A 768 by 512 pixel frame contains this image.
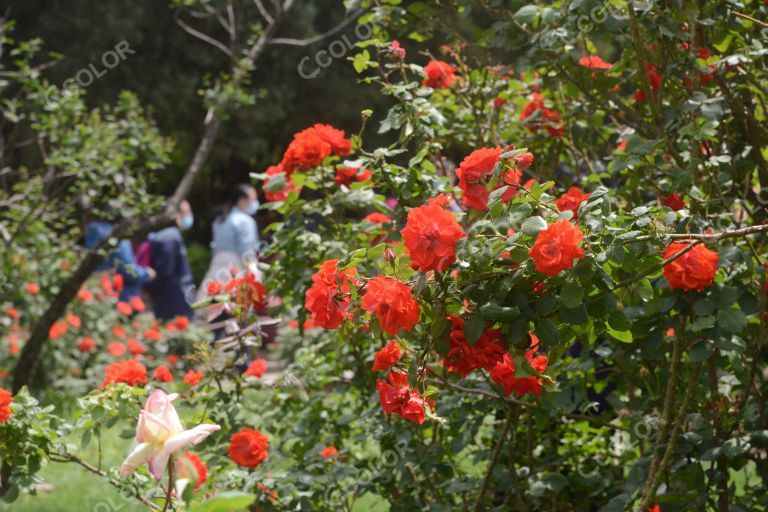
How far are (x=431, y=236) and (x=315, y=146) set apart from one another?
1.21 metres

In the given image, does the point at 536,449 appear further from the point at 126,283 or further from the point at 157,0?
the point at 157,0

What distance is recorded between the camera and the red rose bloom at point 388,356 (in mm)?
1938

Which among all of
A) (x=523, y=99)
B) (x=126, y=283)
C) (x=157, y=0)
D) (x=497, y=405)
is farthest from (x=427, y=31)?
(x=157, y=0)

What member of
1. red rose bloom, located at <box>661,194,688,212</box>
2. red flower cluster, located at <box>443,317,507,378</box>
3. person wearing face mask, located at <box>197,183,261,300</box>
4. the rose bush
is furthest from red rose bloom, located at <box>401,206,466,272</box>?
person wearing face mask, located at <box>197,183,261,300</box>

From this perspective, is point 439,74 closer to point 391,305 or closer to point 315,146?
point 315,146

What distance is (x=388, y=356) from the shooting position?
195 cm

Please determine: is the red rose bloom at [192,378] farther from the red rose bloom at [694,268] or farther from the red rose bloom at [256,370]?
the red rose bloom at [694,268]

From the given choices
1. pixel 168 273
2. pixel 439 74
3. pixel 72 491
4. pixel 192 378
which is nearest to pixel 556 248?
pixel 192 378

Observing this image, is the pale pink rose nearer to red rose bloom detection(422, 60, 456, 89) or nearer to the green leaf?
the green leaf

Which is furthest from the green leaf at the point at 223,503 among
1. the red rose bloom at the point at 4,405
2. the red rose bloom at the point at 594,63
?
the red rose bloom at the point at 594,63

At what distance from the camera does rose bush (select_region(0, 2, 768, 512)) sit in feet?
5.32

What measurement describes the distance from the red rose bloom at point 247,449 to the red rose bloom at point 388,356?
0.76m

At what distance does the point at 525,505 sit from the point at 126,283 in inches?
266

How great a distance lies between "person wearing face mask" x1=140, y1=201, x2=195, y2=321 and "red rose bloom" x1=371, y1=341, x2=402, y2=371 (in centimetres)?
714
